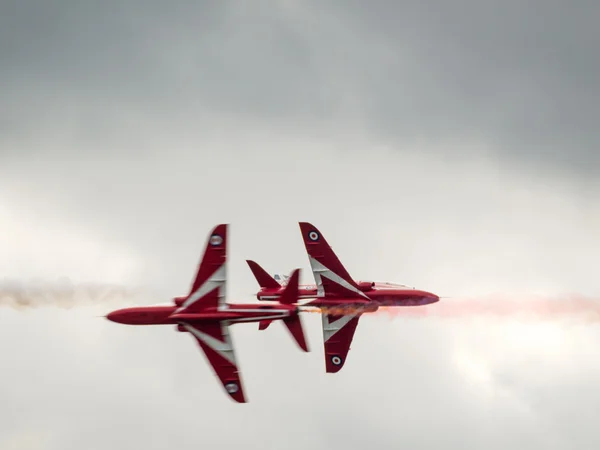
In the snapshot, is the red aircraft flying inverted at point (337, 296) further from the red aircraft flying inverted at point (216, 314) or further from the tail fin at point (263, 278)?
the red aircraft flying inverted at point (216, 314)

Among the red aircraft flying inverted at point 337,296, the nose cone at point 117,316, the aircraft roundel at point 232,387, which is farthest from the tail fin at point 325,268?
the nose cone at point 117,316

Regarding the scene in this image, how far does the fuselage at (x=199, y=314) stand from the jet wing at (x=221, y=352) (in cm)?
82

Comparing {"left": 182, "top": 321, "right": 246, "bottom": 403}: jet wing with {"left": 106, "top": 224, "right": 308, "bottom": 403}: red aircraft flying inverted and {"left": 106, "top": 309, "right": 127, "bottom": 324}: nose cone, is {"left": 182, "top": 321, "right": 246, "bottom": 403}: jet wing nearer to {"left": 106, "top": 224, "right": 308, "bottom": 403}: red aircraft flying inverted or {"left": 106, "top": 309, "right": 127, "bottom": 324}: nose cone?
{"left": 106, "top": 224, "right": 308, "bottom": 403}: red aircraft flying inverted

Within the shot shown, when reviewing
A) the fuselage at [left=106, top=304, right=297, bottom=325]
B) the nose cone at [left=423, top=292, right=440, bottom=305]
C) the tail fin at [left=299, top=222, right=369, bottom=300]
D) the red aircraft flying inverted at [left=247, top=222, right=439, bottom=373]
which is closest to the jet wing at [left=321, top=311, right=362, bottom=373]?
the red aircraft flying inverted at [left=247, top=222, right=439, bottom=373]

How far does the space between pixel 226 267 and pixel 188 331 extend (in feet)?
19.2

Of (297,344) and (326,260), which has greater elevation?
(326,260)

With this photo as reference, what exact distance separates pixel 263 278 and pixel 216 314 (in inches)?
587

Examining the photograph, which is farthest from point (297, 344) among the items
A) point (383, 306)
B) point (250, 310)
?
point (383, 306)

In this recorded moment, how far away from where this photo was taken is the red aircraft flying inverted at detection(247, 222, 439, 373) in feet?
345

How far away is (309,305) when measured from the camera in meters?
105

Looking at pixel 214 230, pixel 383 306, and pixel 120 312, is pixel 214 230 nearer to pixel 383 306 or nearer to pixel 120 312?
pixel 120 312

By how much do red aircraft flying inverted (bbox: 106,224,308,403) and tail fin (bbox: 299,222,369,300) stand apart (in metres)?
7.55

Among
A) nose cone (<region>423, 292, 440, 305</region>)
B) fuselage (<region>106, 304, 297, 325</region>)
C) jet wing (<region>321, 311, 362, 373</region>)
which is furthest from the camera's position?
nose cone (<region>423, 292, 440, 305</region>)

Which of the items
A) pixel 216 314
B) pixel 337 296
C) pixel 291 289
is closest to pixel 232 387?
pixel 216 314
